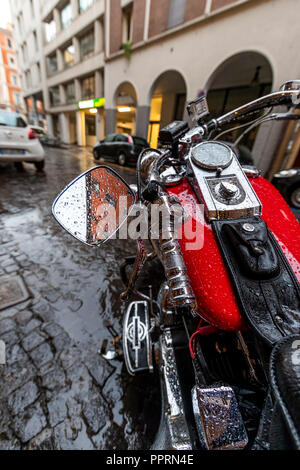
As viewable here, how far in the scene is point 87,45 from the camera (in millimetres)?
17172

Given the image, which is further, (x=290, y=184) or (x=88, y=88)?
(x=88, y=88)

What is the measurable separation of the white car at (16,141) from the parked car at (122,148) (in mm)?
4389

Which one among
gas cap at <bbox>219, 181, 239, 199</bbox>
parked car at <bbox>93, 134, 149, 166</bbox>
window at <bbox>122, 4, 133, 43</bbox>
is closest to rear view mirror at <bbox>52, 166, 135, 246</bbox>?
gas cap at <bbox>219, 181, 239, 199</bbox>

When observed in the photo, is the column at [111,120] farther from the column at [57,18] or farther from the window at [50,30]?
the window at [50,30]

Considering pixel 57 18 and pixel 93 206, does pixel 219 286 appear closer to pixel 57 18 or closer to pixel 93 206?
pixel 93 206

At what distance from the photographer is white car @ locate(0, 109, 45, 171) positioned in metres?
5.44

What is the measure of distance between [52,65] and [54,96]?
133 inches

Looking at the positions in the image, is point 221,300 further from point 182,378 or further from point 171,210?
point 182,378

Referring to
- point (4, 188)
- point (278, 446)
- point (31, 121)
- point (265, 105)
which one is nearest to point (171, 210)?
point (278, 446)

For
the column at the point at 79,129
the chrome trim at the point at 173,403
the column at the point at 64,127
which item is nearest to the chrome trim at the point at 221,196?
the chrome trim at the point at 173,403

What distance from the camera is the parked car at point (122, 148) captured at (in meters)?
9.55

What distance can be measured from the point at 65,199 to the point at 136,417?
1.65 meters

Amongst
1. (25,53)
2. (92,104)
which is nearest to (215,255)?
(92,104)

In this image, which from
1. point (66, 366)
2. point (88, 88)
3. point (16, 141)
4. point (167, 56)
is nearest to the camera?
point (66, 366)
